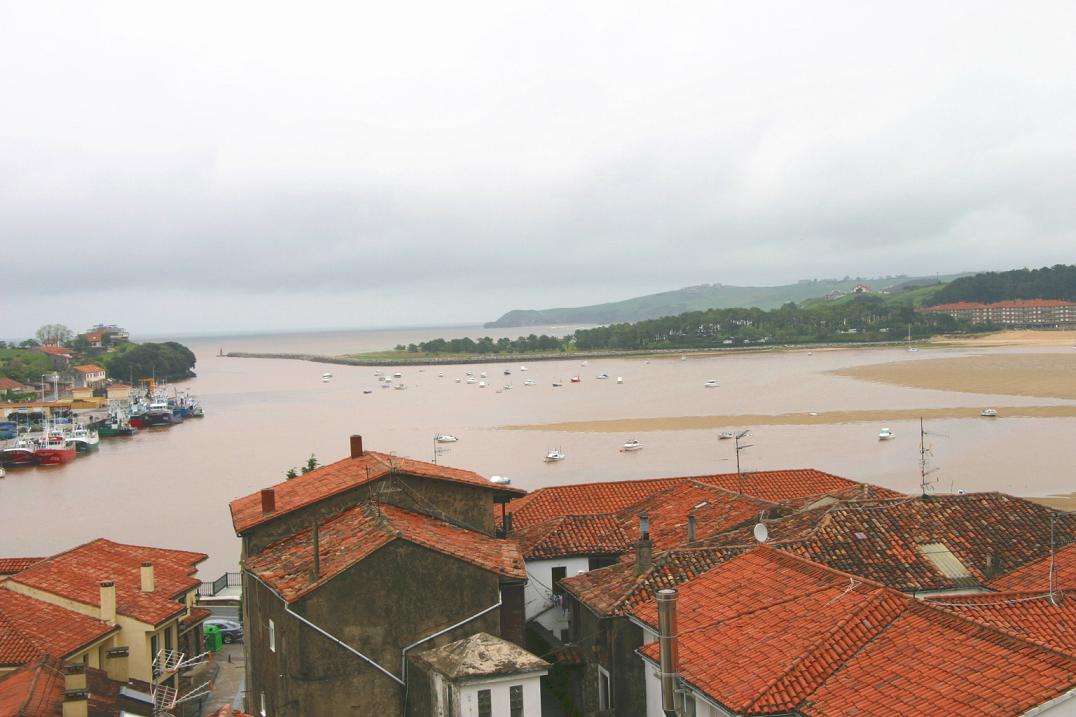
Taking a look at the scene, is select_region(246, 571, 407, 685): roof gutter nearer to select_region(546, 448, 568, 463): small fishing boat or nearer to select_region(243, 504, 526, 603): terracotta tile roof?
select_region(243, 504, 526, 603): terracotta tile roof

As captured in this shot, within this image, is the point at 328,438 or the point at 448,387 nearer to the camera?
the point at 328,438

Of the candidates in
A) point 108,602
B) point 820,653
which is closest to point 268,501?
point 108,602

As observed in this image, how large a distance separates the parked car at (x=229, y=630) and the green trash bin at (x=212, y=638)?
0.87 ft

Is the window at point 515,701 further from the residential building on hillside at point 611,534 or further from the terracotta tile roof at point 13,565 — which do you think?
the terracotta tile roof at point 13,565

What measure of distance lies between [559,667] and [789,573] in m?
3.14

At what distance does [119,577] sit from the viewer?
16.2 meters

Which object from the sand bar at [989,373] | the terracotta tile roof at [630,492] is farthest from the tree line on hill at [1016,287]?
the terracotta tile roof at [630,492]

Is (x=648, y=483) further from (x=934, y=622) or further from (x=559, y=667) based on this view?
(x=934, y=622)

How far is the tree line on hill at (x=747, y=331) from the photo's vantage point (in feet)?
470

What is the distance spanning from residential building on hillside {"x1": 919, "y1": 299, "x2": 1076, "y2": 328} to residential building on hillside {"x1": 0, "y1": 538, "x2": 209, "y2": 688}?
15444cm

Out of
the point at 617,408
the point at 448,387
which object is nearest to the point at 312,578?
the point at 617,408

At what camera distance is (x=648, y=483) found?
20328 millimetres

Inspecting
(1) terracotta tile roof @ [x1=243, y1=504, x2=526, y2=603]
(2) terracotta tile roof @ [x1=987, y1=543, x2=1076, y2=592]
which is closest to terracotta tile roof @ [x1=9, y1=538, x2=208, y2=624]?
(1) terracotta tile roof @ [x1=243, y1=504, x2=526, y2=603]

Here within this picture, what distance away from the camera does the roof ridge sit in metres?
8.25
